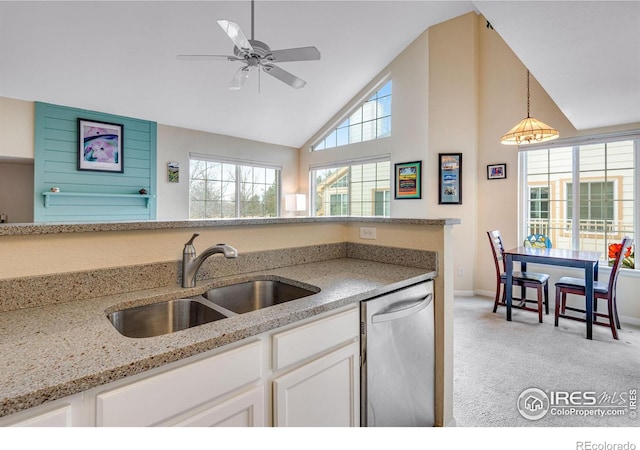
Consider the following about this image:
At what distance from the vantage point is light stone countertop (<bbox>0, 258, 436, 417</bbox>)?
67 centimetres

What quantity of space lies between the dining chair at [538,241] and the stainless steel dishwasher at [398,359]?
3082 mm

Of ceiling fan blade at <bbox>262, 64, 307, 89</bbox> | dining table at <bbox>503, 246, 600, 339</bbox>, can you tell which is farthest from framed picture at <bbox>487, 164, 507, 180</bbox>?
ceiling fan blade at <bbox>262, 64, 307, 89</bbox>

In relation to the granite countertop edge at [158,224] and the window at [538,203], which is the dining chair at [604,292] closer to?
the window at [538,203]

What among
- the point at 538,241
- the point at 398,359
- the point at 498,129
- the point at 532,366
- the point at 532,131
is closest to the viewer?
the point at 398,359

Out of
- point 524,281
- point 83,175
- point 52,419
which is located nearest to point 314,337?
point 52,419

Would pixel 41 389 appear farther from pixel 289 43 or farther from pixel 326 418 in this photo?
pixel 289 43

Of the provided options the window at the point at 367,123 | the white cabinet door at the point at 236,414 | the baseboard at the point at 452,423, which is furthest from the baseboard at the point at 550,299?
the white cabinet door at the point at 236,414

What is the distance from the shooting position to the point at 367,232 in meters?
2.06

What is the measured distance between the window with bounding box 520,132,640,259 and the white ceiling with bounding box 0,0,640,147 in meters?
0.38

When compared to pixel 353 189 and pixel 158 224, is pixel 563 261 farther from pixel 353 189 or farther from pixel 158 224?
pixel 158 224

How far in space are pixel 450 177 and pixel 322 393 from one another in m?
3.93

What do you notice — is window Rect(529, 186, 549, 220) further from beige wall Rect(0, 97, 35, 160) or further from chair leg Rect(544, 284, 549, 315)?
beige wall Rect(0, 97, 35, 160)

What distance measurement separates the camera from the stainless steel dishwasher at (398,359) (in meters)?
1.37
